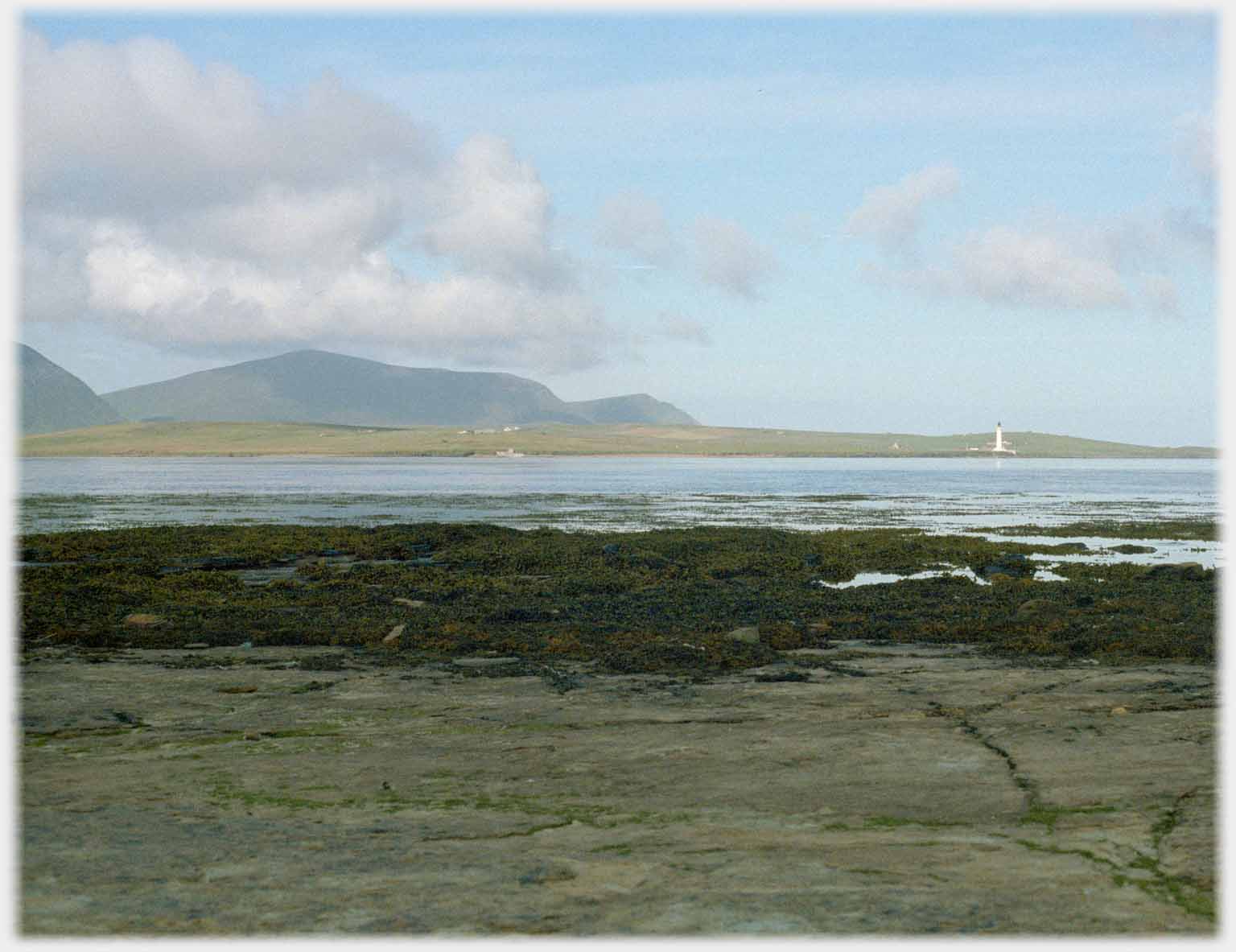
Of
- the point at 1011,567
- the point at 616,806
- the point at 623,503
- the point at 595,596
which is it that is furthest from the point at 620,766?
the point at 623,503

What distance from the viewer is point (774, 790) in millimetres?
7930

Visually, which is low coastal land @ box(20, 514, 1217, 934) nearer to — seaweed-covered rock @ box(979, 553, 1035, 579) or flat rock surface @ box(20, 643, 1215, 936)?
flat rock surface @ box(20, 643, 1215, 936)

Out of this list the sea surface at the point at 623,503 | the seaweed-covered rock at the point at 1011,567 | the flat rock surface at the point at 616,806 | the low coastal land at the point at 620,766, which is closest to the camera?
the flat rock surface at the point at 616,806

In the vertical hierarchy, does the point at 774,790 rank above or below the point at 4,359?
below

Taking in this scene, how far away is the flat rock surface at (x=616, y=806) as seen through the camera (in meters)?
5.60

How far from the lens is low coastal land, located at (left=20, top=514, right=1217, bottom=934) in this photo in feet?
18.8

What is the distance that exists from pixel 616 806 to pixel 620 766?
3.56 ft

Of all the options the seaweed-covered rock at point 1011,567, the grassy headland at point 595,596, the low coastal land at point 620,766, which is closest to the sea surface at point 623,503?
the seaweed-covered rock at point 1011,567

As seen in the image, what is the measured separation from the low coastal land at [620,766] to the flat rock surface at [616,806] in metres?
0.03

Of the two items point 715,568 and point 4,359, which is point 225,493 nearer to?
point 715,568

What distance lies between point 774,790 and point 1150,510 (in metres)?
49.4

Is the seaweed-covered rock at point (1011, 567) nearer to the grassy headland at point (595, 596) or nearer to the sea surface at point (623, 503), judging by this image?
the grassy headland at point (595, 596)

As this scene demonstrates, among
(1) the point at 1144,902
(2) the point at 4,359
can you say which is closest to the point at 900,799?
(1) the point at 1144,902

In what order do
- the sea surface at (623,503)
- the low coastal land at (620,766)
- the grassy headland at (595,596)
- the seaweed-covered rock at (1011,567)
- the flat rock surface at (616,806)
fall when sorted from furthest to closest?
the sea surface at (623,503) → the seaweed-covered rock at (1011,567) → the grassy headland at (595,596) → the low coastal land at (620,766) → the flat rock surface at (616,806)
